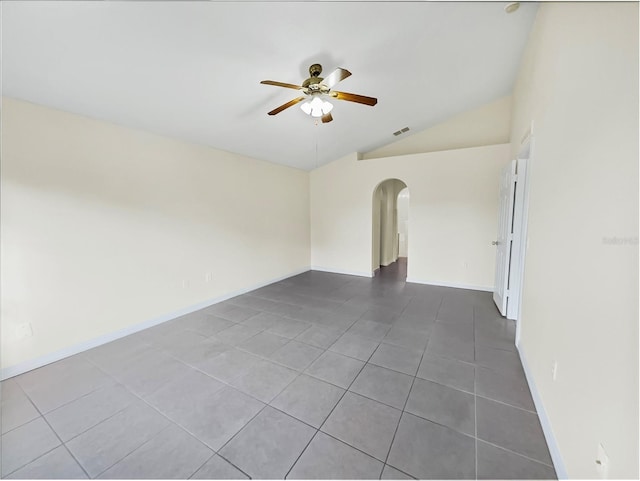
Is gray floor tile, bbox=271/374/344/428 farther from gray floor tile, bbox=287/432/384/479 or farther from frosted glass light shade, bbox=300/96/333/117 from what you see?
frosted glass light shade, bbox=300/96/333/117

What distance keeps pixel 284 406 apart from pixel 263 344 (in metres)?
0.97

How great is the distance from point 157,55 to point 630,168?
114 inches

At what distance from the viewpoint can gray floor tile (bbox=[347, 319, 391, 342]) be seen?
2.89 metres

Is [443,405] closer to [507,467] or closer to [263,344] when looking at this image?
[507,467]

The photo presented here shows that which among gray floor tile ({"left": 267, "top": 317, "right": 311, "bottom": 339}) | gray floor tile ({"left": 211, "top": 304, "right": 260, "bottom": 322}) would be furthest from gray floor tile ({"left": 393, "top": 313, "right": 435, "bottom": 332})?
gray floor tile ({"left": 211, "top": 304, "right": 260, "bottom": 322})

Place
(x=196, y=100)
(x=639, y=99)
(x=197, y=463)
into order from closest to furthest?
(x=639, y=99) < (x=197, y=463) < (x=196, y=100)

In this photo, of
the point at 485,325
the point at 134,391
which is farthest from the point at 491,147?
the point at 134,391

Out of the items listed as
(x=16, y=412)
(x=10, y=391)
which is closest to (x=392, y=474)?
(x=16, y=412)

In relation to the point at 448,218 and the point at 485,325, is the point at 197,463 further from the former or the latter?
the point at 448,218

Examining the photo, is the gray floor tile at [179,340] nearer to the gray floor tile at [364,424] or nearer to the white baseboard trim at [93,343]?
the white baseboard trim at [93,343]

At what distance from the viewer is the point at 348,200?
18.7 ft

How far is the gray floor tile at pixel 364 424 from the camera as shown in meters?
1.54

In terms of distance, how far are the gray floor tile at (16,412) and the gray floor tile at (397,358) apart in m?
2.64

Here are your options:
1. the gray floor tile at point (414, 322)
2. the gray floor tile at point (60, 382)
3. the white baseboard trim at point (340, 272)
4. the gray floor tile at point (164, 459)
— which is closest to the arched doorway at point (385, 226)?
the white baseboard trim at point (340, 272)
